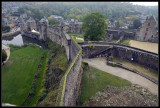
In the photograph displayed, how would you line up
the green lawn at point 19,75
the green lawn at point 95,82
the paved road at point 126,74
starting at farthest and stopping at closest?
the green lawn at point 19,75, the paved road at point 126,74, the green lawn at point 95,82

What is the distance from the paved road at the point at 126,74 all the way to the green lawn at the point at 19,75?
10.8 meters

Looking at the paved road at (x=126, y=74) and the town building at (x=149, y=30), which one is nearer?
the paved road at (x=126, y=74)

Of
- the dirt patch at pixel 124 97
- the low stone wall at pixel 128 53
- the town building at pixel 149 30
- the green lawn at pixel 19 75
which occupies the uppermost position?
the town building at pixel 149 30

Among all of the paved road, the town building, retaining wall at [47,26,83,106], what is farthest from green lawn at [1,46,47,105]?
the town building

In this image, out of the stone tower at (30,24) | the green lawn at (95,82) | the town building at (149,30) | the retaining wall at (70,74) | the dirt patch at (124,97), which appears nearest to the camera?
the retaining wall at (70,74)

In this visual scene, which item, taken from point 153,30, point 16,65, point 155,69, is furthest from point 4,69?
point 153,30

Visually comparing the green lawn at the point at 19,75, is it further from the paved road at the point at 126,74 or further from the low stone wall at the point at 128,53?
the paved road at the point at 126,74

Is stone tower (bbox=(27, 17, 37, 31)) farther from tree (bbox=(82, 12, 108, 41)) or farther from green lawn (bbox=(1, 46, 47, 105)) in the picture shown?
A: tree (bbox=(82, 12, 108, 41))

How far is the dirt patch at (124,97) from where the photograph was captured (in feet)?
43.6

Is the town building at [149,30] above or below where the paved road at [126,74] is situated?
above

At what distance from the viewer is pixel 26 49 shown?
34.2 meters

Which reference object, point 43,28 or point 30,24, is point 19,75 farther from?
point 30,24

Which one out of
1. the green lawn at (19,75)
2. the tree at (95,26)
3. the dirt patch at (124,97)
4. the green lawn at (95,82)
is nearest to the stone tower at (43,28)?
the green lawn at (19,75)

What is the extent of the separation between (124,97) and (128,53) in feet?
35.2
